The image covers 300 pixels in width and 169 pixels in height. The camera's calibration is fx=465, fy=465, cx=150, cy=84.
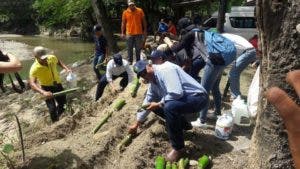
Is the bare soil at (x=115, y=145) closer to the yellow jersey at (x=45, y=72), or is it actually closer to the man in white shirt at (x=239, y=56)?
the man in white shirt at (x=239, y=56)

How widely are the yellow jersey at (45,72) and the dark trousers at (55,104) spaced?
163 mm

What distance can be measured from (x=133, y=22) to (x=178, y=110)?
6442mm

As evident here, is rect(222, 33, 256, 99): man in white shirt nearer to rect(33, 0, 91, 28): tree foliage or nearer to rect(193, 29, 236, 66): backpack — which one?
rect(193, 29, 236, 66): backpack

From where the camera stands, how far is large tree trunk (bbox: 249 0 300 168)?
3.27m

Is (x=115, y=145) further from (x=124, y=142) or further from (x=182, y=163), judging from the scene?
(x=182, y=163)

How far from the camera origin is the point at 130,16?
11773mm

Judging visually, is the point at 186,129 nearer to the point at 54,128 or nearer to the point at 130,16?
the point at 54,128

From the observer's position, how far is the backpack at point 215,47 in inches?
262

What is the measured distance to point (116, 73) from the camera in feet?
31.2

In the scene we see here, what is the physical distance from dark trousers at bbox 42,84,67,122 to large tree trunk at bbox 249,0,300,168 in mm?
5695

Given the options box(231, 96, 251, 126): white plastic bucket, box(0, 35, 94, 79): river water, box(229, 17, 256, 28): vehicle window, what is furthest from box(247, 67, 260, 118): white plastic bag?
box(0, 35, 94, 79): river water

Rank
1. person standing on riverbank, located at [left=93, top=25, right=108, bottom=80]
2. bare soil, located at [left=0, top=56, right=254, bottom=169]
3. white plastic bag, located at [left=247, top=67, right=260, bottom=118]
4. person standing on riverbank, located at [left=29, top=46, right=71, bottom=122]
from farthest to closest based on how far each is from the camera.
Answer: person standing on riverbank, located at [left=93, top=25, right=108, bottom=80], person standing on riverbank, located at [left=29, top=46, right=71, bottom=122], white plastic bag, located at [left=247, top=67, right=260, bottom=118], bare soil, located at [left=0, top=56, right=254, bottom=169]

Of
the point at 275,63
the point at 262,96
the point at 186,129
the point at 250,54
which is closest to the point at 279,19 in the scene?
the point at 275,63

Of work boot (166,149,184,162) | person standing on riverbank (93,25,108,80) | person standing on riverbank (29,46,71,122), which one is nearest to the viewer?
work boot (166,149,184,162)
